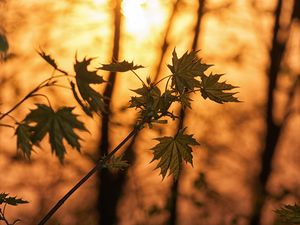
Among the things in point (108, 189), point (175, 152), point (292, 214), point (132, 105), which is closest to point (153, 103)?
point (132, 105)

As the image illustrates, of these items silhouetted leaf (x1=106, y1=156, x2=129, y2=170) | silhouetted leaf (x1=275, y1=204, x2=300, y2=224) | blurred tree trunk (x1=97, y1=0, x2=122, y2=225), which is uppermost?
blurred tree trunk (x1=97, y1=0, x2=122, y2=225)

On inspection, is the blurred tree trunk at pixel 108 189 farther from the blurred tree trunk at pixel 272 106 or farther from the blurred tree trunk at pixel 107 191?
the blurred tree trunk at pixel 272 106

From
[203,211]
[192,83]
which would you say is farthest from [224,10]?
[192,83]

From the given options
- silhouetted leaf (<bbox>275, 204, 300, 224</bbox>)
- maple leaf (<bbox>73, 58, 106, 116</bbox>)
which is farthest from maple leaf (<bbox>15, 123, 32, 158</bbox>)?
silhouetted leaf (<bbox>275, 204, 300, 224</bbox>)

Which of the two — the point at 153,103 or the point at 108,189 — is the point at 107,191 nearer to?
the point at 108,189

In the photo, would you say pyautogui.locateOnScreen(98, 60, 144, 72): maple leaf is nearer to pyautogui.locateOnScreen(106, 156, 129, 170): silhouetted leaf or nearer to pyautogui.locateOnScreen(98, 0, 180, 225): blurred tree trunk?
pyautogui.locateOnScreen(106, 156, 129, 170): silhouetted leaf

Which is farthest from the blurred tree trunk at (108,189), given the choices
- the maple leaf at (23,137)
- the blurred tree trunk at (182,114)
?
the maple leaf at (23,137)
